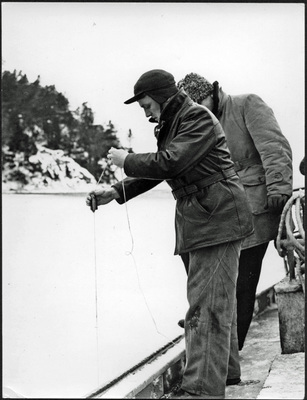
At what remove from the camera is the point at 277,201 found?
4.11 metres

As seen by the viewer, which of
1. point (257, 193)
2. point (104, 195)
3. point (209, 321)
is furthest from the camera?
point (257, 193)

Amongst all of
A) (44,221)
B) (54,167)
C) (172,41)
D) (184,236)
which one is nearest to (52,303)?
(44,221)

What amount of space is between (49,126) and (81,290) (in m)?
1.05

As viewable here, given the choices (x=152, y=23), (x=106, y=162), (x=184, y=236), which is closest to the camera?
(x=184, y=236)

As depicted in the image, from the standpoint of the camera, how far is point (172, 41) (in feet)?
13.5

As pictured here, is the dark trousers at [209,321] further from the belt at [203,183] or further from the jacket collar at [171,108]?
the jacket collar at [171,108]

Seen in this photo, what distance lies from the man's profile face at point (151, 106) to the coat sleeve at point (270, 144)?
3.50 ft

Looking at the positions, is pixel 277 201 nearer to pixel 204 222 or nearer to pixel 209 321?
pixel 204 222

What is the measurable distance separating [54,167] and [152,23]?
1.02 metres

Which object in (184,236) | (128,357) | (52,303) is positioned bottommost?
(128,357)

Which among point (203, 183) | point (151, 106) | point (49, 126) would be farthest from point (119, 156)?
point (49, 126)

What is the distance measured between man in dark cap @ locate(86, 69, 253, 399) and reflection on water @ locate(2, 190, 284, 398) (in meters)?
0.62

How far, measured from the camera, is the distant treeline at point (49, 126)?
3.90 m

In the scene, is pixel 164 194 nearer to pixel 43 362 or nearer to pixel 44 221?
pixel 44 221
